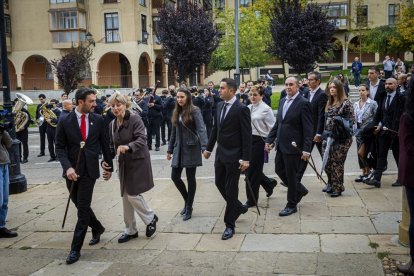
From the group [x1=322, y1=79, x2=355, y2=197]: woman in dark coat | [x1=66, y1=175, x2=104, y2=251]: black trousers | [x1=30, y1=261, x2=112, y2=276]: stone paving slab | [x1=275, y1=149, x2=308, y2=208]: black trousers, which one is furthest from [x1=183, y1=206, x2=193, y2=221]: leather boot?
[x1=322, y1=79, x2=355, y2=197]: woman in dark coat

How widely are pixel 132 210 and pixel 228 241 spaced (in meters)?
1.28

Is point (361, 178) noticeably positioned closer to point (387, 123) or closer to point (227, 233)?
point (387, 123)

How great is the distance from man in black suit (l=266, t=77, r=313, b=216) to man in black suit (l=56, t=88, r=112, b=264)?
251 cm

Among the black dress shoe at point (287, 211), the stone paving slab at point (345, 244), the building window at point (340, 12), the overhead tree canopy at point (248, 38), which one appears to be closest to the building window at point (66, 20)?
the overhead tree canopy at point (248, 38)

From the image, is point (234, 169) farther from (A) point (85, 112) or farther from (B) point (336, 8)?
(B) point (336, 8)

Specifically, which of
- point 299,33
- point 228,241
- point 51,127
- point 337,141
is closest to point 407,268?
point 228,241

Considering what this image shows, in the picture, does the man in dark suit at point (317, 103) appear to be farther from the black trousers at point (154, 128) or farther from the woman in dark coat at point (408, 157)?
the black trousers at point (154, 128)

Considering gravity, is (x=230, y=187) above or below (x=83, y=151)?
below

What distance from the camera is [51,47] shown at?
128 ft

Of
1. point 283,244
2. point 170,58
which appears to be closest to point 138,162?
point 283,244

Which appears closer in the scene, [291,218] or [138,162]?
[138,162]

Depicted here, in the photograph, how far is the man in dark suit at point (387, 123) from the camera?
8.23 metres

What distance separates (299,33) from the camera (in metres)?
25.1

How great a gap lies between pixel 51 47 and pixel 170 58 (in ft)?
46.4
